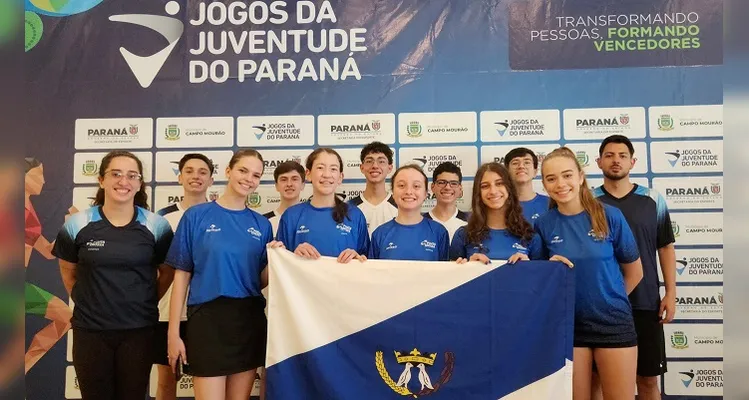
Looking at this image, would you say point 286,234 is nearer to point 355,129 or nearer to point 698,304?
point 355,129

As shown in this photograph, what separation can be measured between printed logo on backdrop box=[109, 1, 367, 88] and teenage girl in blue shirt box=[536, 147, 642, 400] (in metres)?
2.12

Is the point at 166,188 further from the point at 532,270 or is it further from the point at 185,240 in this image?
the point at 532,270

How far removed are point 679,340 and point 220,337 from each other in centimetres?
329

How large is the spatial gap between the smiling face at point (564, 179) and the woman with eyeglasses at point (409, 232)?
2.21 ft

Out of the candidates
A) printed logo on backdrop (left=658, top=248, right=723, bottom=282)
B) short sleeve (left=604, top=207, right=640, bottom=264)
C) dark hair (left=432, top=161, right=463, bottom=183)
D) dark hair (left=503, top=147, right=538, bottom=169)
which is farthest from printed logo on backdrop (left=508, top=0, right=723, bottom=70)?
short sleeve (left=604, top=207, right=640, bottom=264)

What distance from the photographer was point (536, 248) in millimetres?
3078

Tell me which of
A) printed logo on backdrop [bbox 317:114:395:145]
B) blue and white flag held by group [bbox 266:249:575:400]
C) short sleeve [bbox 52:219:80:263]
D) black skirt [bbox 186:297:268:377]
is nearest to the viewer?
blue and white flag held by group [bbox 266:249:575:400]

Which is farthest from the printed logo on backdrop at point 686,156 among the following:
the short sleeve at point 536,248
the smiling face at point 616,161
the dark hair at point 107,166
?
the dark hair at point 107,166

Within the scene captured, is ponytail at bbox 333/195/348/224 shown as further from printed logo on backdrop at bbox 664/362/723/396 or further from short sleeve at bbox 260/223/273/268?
printed logo on backdrop at bbox 664/362/723/396

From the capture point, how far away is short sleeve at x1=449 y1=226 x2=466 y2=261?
3123mm

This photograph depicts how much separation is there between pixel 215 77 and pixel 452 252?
2569 millimetres

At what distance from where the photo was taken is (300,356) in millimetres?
3014

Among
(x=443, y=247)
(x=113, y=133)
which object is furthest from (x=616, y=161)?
(x=113, y=133)

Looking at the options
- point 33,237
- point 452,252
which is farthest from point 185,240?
point 33,237
